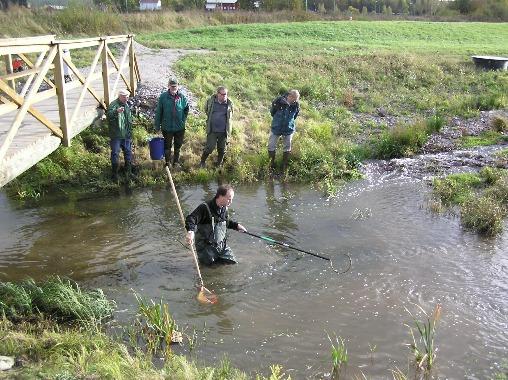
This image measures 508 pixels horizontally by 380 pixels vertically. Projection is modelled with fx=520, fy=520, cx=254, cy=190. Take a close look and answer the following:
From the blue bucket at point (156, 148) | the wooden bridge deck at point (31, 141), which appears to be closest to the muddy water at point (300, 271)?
the blue bucket at point (156, 148)

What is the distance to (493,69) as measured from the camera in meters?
23.4

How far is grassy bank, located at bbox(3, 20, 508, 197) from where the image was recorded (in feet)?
41.3

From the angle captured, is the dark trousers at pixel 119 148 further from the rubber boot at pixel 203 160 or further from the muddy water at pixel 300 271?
the rubber boot at pixel 203 160

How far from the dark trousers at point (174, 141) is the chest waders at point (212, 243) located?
466cm

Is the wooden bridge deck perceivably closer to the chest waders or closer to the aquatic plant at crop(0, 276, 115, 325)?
the aquatic plant at crop(0, 276, 115, 325)

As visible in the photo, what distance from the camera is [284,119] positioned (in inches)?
491

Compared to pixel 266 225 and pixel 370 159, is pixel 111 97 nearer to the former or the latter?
pixel 266 225

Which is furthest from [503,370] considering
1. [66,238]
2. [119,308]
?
[66,238]

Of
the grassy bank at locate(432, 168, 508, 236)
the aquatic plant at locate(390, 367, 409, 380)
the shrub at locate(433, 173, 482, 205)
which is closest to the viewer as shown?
the aquatic plant at locate(390, 367, 409, 380)

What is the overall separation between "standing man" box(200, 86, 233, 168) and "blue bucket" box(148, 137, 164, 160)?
109 cm

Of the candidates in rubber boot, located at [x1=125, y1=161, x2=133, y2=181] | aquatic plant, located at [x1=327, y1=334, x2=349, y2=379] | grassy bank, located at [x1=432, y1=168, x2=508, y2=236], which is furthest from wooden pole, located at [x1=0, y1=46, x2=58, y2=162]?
grassy bank, located at [x1=432, y1=168, x2=508, y2=236]

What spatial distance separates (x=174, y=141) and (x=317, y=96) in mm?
7984

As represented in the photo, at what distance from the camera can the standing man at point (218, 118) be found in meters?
12.0

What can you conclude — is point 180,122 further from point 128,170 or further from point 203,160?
point 128,170
